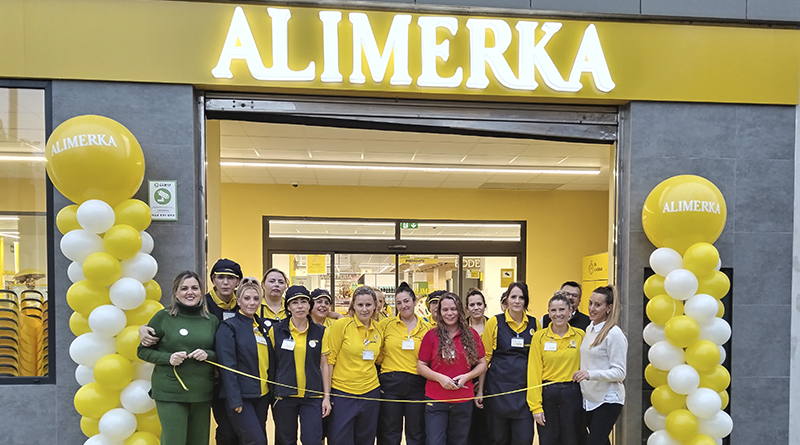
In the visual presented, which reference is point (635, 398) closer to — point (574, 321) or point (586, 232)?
point (574, 321)

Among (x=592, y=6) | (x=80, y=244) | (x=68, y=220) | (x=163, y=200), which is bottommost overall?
(x=80, y=244)

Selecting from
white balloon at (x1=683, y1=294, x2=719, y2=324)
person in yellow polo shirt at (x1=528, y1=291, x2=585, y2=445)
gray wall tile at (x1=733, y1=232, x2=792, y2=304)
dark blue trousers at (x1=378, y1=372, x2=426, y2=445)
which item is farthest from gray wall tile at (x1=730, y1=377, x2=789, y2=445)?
dark blue trousers at (x1=378, y1=372, x2=426, y2=445)

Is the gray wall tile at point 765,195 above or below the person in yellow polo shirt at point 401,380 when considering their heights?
above

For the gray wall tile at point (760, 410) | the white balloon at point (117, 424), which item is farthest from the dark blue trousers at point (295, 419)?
the gray wall tile at point (760, 410)

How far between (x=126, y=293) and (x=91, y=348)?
0.41 metres

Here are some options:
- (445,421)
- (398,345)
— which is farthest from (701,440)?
(398,345)

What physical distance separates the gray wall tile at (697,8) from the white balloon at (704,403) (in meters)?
2.91

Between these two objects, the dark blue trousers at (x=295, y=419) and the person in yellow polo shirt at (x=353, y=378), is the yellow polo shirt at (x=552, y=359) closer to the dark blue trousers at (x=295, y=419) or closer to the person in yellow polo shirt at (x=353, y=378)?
the person in yellow polo shirt at (x=353, y=378)

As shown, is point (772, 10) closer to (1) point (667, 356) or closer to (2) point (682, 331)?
(2) point (682, 331)

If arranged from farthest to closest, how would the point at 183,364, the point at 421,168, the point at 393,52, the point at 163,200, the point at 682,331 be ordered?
the point at 421,168 → the point at 393,52 → the point at 163,200 → the point at 682,331 → the point at 183,364

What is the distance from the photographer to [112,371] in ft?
10.5

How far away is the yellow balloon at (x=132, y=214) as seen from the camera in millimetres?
3422

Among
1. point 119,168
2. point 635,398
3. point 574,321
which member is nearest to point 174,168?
point 119,168

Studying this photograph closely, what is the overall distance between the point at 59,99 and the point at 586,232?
8.57m
